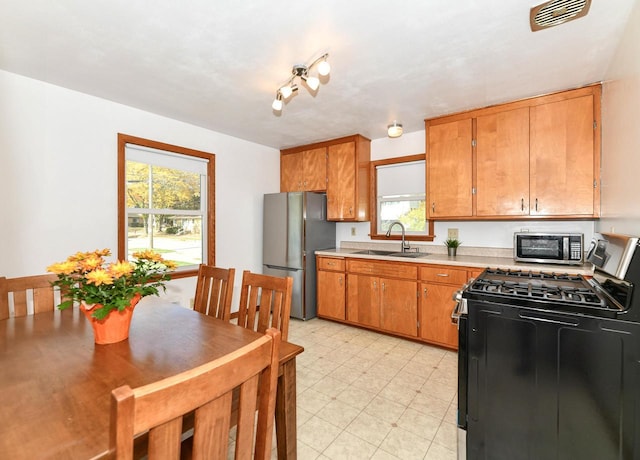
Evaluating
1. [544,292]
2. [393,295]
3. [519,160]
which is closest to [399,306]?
[393,295]

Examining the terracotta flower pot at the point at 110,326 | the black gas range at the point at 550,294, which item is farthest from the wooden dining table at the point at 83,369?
the black gas range at the point at 550,294

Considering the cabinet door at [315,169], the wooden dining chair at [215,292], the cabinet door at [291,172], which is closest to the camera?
the wooden dining chair at [215,292]

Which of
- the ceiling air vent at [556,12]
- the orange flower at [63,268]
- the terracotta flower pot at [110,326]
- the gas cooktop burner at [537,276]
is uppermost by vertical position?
the ceiling air vent at [556,12]

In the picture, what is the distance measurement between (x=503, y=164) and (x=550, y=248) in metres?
0.85

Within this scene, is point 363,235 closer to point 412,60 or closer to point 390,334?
point 390,334

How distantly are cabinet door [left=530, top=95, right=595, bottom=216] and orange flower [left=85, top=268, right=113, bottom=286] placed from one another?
3.15 meters

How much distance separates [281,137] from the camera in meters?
3.91

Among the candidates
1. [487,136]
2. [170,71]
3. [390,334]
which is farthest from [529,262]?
[170,71]

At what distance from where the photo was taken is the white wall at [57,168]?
2.29 metres

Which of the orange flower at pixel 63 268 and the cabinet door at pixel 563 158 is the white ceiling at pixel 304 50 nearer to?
the cabinet door at pixel 563 158

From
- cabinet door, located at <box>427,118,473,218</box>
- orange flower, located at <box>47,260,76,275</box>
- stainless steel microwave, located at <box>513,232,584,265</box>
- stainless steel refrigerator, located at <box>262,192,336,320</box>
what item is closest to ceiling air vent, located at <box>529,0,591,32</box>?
cabinet door, located at <box>427,118,473,218</box>

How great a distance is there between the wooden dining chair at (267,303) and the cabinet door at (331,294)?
6.35ft

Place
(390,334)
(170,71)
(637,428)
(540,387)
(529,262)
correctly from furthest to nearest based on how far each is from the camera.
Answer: (390,334) < (529,262) < (170,71) < (540,387) < (637,428)

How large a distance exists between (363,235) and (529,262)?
195cm
